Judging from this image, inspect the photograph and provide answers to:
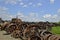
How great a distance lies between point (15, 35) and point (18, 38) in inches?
54.0

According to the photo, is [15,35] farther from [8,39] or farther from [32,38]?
[32,38]

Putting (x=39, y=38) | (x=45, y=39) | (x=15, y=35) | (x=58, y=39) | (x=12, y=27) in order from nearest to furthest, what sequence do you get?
(x=58, y=39) < (x=45, y=39) < (x=39, y=38) < (x=15, y=35) < (x=12, y=27)

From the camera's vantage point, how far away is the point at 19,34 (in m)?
21.0

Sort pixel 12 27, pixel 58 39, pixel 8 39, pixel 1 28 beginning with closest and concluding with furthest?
1. pixel 58 39
2. pixel 8 39
3. pixel 12 27
4. pixel 1 28

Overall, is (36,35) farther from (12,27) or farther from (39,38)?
(12,27)

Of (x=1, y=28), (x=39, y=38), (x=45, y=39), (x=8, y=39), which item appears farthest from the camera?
(x=1, y=28)

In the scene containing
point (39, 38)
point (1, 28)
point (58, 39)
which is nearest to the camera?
point (58, 39)

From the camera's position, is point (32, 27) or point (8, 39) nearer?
point (32, 27)

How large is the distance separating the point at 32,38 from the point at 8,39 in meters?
6.17

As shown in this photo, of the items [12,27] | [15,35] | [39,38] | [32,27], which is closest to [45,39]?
[39,38]

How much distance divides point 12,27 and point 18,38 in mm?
5737

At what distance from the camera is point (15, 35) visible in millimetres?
21453

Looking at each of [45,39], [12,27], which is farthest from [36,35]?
[12,27]

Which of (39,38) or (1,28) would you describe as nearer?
(39,38)
